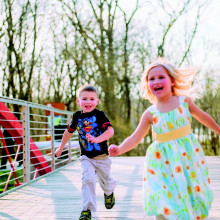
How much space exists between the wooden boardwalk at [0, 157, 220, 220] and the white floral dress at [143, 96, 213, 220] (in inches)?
36.2

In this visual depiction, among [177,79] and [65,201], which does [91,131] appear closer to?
[177,79]

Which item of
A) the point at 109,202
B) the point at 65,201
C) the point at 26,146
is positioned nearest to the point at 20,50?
the point at 26,146

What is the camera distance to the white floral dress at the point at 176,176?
201 centimetres

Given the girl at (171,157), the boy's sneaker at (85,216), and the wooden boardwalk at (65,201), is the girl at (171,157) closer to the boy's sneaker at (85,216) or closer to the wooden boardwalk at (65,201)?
the boy's sneaker at (85,216)

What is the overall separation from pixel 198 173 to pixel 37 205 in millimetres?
2030

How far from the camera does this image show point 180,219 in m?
1.99

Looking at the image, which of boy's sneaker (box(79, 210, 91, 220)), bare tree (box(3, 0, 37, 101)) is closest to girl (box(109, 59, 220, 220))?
boy's sneaker (box(79, 210, 91, 220))

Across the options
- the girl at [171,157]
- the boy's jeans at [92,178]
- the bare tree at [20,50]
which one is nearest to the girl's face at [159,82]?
the girl at [171,157]

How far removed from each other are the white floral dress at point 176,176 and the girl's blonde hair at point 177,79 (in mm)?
240

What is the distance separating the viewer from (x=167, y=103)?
2.26m

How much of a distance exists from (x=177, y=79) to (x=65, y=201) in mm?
2010

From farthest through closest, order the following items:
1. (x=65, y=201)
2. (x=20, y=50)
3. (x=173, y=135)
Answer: (x=20, y=50), (x=65, y=201), (x=173, y=135)

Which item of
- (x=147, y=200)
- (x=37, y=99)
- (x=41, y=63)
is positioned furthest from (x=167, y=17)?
(x=147, y=200)

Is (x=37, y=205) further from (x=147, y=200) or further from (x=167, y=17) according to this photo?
(x=167, y=17)
